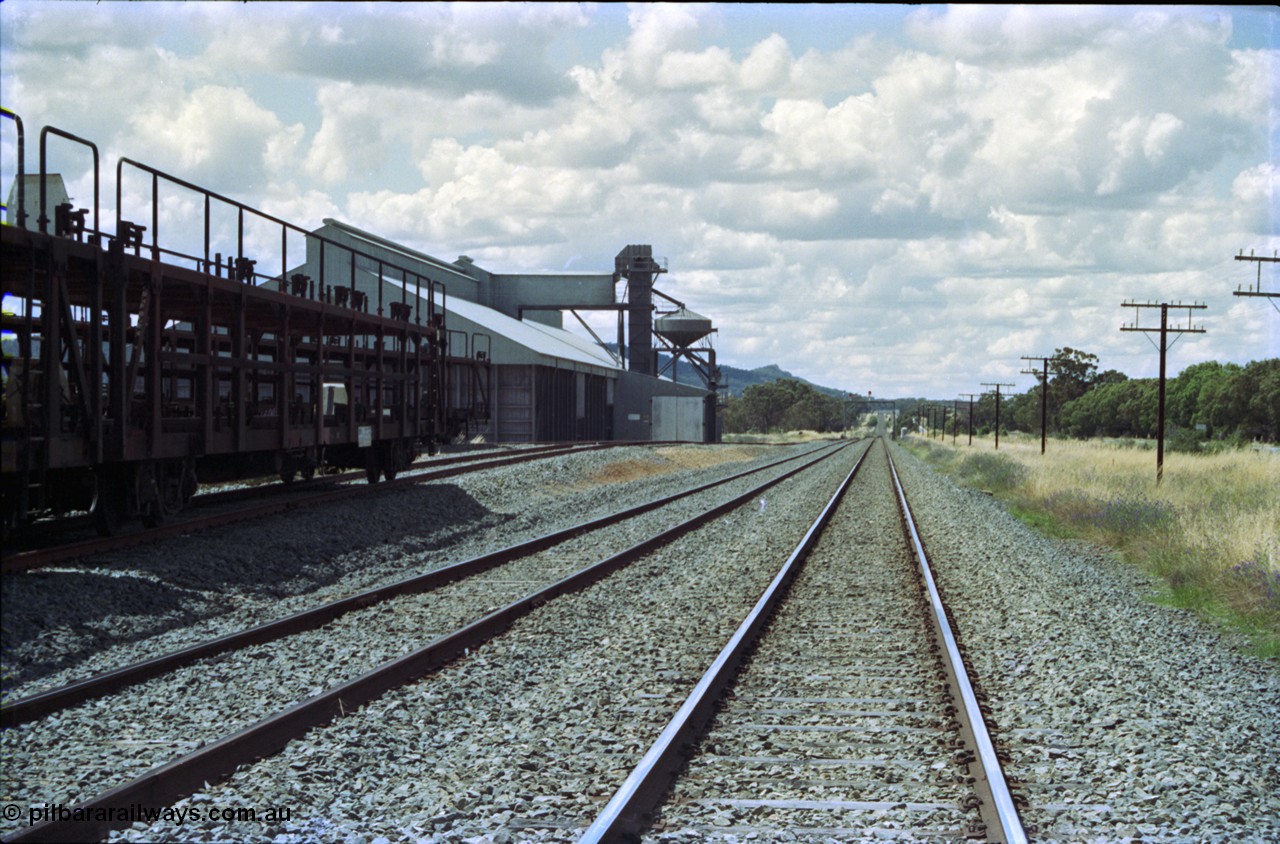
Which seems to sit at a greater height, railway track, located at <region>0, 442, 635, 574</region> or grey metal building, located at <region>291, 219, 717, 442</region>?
grey metal building, located at <region>291, 219, 717, 442</region>

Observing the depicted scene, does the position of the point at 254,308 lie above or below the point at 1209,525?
above

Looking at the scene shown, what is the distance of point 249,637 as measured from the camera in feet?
29.5

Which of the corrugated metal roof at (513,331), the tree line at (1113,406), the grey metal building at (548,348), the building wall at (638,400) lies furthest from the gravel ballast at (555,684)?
the tree line at (1113,406)

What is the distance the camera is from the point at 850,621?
35.2 ft

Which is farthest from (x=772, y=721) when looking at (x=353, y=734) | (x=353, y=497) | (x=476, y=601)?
(x=353, y=497)

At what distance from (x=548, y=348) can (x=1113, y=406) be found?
248ft

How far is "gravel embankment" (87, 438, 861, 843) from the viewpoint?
5340 mm

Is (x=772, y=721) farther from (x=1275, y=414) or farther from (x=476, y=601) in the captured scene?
(x=1275, y=414)

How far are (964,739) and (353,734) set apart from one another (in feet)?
11.8

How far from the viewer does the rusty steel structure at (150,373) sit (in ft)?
32.1

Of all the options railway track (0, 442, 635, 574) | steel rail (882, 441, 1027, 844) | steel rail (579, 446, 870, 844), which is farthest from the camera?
railway track (0, 442, 635, 574)

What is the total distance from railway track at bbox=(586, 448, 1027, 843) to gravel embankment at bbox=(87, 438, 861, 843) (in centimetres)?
28

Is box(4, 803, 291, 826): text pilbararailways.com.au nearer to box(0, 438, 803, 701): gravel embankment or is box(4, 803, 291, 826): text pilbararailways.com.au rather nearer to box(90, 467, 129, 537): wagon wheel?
box(0, 438, 803, 701): gravel embankment

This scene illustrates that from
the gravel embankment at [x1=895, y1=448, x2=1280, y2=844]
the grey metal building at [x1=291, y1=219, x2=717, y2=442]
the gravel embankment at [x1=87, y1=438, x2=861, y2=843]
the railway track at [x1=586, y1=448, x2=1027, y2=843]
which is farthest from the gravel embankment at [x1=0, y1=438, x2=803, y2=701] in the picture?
the grey metal building at [x1=291, y1=219, x2=717, y2=442]
